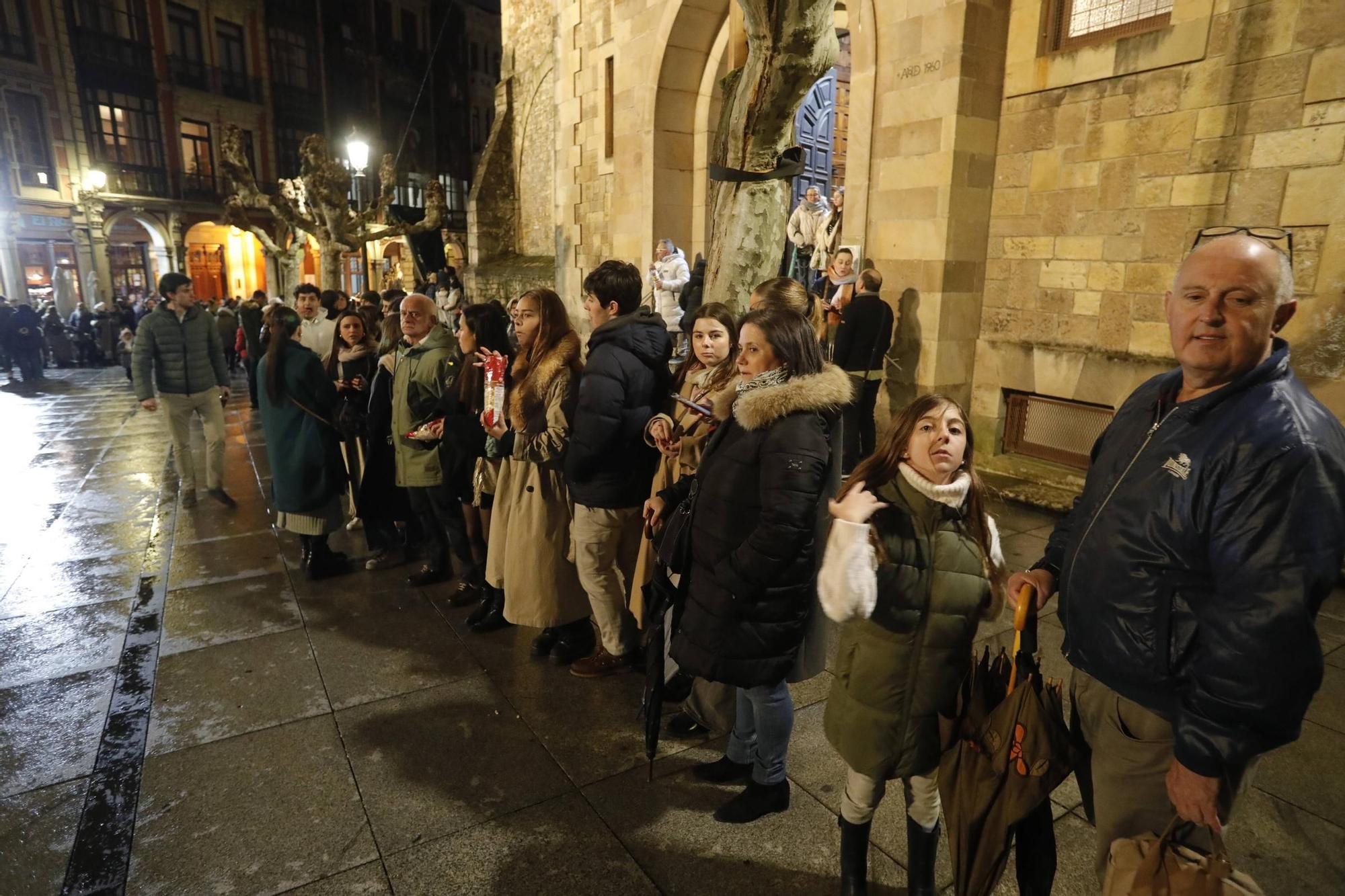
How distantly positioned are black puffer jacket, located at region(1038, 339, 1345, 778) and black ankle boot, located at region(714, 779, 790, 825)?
4.31ft

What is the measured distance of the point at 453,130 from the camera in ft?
122

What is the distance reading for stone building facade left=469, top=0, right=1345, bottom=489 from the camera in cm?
492

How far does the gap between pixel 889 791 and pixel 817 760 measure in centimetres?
31

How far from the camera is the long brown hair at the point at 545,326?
3693mm

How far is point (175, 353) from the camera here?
6613 mm

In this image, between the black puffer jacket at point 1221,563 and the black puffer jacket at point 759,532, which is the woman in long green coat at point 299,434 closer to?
the black puffer jacket at point 759,532

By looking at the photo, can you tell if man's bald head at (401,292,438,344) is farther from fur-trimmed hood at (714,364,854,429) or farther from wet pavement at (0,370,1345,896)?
fur-trimmed hood at (714,364,854,429)

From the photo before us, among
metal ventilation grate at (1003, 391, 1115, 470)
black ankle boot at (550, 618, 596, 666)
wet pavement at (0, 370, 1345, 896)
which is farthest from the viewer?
metal ventilation grate at (1003, 391, 1115, 470)

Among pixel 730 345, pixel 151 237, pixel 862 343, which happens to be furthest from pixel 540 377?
pixel 151 237

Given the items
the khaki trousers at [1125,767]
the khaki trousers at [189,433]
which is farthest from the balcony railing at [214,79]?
the khaki trousers at [1125,767]

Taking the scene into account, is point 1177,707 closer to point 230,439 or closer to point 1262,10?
point 1262,10

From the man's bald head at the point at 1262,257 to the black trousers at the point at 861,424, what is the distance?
4.90 m

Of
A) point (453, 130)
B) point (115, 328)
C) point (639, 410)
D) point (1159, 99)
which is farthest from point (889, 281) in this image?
point (453, 130)

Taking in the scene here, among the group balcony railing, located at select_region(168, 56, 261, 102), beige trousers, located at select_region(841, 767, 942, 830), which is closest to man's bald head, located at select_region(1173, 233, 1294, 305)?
beige trousers, located at select_region(841, 767, 942, 830)
